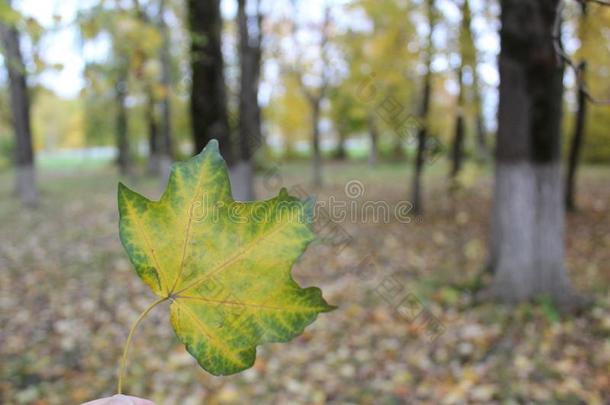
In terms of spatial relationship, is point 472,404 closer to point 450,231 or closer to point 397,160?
point 450,231

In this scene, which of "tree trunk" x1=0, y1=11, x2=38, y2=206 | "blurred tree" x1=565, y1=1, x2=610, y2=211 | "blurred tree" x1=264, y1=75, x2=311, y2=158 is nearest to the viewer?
"blurred tree" x1=565, y1=1, x2=610, y2=211

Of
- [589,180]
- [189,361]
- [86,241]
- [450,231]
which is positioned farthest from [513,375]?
[589,180]

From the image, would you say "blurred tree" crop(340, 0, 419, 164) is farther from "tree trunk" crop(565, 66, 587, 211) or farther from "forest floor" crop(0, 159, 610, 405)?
"tree trunk" crop(565, 66, 587, 211)

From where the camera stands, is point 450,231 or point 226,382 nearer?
point 226,382

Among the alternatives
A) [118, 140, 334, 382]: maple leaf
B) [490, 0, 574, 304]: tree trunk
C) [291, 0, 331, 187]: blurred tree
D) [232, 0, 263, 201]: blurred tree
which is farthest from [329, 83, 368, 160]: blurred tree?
[118, 140, 334, 382]: maple leaf

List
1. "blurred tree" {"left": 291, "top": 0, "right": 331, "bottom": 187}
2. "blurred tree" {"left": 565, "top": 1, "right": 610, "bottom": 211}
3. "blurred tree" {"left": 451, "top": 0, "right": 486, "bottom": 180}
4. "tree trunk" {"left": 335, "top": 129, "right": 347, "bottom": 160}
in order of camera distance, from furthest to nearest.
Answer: "tree trunk" {"left": 335, "top": 129, "right": 347, "bottom": 160} → "blurred tree" {"left": 291, "top": 0, "right": 331, "bottom": 187} → "blurred tree" {"left": 451, "top": 0, "right": 486, "bottom": 180} → "blurred tree" {"left": 565, "top": 1, "right": 610, "bottom": 211}

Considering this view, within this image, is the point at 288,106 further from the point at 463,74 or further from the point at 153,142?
the point at 463,74
